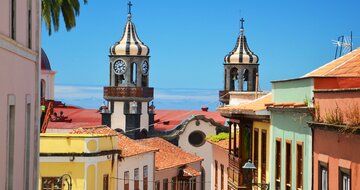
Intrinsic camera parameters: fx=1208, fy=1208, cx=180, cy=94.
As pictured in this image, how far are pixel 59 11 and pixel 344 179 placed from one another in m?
17.4

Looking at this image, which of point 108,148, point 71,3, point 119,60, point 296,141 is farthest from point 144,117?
point 296,141

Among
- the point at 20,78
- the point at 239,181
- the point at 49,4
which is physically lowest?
the point at 239,181

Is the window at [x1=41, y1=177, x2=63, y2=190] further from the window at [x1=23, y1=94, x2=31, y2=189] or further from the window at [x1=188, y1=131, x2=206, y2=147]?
the window at [x1=188, y1=131, x2=206, y2=147]

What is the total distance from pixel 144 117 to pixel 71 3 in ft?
211

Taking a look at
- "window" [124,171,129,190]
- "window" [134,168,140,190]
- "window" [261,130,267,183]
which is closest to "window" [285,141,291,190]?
"window" [261,130,267,183]

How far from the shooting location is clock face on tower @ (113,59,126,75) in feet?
326

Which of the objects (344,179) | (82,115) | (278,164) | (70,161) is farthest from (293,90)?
(82,115)

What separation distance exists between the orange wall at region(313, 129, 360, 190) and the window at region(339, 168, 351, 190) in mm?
115

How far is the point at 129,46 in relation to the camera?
99.7 metres

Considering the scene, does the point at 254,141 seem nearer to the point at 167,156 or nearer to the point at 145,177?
the point at 145,177

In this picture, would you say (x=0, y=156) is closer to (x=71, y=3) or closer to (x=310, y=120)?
(x=310, y=120)

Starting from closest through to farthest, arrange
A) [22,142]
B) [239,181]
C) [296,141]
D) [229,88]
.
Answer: [22,142]
[296,141]
[239,181]
[229,88]

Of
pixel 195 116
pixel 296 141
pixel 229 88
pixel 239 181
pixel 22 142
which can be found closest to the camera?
pixel 22 142

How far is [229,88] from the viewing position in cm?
10575
